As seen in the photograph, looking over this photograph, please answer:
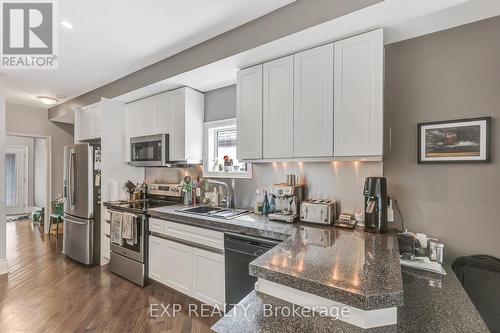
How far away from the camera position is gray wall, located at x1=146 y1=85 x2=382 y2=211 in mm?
2168

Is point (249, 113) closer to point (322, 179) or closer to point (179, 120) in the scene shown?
point (322, 179)

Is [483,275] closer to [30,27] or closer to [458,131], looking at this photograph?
[458,131]

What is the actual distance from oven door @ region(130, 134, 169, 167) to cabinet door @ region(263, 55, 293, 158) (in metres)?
1.51

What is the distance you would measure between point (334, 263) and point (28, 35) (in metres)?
3.30

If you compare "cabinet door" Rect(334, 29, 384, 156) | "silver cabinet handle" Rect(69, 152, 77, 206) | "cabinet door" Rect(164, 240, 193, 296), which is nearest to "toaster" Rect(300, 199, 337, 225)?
"cabinet door" Rect(334, 29, 384, 156)

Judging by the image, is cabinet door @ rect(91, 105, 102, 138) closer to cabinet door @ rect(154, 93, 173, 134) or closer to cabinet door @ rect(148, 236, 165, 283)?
cabinet door @ rect(154, 93, 173, 134)

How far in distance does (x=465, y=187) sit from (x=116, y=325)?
3118 mm

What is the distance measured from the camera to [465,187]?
1766 mm

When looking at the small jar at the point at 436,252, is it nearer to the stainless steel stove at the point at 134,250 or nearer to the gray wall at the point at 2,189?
the stainless steel stove at the point at 134,250

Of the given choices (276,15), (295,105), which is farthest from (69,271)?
(276,15)

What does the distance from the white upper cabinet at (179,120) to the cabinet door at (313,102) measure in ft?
4.92

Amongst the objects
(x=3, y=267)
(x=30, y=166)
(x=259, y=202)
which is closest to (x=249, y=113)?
(x=259, y=202)

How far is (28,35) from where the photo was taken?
2.30 m

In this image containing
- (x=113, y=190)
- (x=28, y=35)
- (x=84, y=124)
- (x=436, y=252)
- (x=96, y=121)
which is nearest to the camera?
(x=436, y=252)
